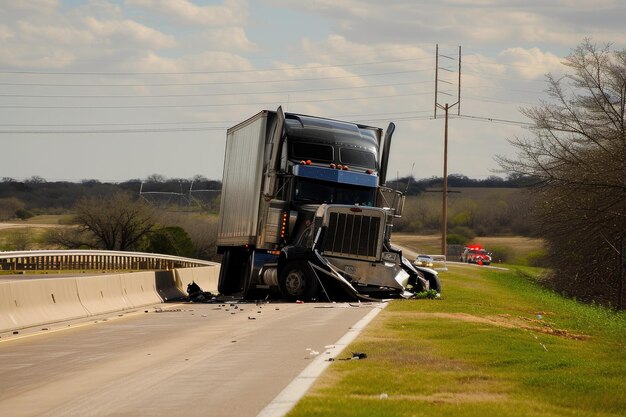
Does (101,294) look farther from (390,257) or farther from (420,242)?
(420,242)

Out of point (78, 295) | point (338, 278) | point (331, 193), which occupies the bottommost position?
point (78, 295)

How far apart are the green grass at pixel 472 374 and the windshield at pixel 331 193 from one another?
11.1m

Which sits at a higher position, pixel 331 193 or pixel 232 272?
pixel 331 193

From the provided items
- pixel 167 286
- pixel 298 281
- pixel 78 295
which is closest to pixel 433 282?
pixel 298 281

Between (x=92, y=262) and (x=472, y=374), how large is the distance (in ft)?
201

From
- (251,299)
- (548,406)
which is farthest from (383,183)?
(548,406)

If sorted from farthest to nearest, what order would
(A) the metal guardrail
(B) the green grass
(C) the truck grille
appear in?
(A) the metal guardrail → (C) the truck grille → (B) the green grass

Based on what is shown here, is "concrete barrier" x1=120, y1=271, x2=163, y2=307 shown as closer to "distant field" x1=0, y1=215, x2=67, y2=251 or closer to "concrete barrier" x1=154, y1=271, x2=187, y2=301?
"concrete barrier" x1=154, y1=271, x2=187, y2=301

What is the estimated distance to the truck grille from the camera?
32344mm

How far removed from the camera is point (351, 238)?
107ft

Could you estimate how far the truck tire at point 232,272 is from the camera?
3762 centimetres

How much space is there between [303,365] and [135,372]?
6.29 ft

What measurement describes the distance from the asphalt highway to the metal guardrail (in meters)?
43.0

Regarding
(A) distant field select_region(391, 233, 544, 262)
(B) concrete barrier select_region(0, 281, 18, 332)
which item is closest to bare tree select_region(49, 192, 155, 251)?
(A) distant field select_region(391, 233, 544, 262)
